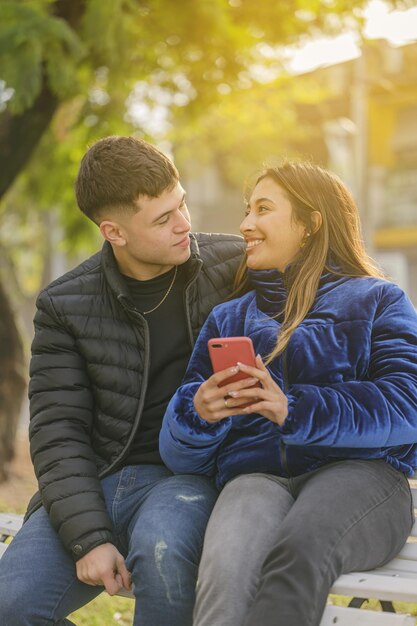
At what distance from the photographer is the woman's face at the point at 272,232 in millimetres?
3227

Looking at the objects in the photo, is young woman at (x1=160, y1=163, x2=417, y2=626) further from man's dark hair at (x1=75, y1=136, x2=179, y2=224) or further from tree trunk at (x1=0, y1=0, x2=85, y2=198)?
tree trunk at (x1=0, y1=0, x2=85, y2=198)

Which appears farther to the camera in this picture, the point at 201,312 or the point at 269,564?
Result: the point at 201,312

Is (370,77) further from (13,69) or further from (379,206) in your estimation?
(13,69)

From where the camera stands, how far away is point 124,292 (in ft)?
10.9

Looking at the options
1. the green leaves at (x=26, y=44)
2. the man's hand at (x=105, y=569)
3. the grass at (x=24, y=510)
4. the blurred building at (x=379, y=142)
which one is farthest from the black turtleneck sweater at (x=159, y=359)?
the blurred building at (x=379, y=142)

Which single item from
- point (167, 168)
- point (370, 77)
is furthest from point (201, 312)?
point (370, 77)

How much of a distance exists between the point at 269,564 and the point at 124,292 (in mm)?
1162

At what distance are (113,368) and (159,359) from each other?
0.52ft

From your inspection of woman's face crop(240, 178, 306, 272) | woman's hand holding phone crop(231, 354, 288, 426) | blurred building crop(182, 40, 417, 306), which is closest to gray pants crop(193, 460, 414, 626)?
woman's hand holding phone crop(231, 354, 288, 426)

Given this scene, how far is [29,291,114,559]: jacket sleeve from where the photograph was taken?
9.88 ft

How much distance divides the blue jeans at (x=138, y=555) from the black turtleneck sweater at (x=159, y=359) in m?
0.08

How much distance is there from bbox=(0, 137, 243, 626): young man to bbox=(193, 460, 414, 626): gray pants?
0.26 meters

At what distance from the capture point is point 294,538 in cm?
252

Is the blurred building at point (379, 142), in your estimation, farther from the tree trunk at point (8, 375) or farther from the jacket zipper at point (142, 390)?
the jacket zipper at point (142, 390)
